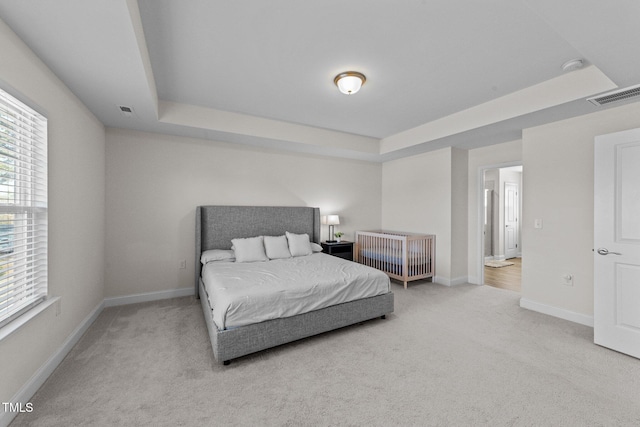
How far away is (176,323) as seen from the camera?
3.07 m

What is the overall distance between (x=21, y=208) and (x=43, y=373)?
1234 mm

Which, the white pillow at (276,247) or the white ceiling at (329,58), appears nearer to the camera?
the white ceiling at (329,58)

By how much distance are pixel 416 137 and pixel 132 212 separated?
4.35m

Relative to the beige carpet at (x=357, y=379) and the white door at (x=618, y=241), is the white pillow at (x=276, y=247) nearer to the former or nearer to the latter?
the beige carpet at (x=357, y=379)

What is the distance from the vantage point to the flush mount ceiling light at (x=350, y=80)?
2.66m

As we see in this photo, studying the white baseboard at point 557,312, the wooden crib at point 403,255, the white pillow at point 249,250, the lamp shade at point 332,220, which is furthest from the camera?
the lamp shade at point 332,220

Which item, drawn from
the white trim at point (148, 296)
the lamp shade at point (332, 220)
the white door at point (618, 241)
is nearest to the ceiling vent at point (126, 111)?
the white trim at point (148, 296)

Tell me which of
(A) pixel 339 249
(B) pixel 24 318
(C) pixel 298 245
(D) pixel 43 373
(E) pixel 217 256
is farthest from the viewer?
(A) pixel 339 249

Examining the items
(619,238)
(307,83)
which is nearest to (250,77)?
(307,83)

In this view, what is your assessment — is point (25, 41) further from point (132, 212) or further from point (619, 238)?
point (619, 238)

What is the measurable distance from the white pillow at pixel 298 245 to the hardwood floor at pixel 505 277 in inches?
129

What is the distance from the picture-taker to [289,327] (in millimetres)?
2521

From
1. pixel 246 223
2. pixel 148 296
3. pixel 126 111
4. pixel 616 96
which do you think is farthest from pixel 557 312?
pixel 126 111

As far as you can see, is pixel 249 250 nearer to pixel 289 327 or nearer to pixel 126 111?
pixel 289 327
